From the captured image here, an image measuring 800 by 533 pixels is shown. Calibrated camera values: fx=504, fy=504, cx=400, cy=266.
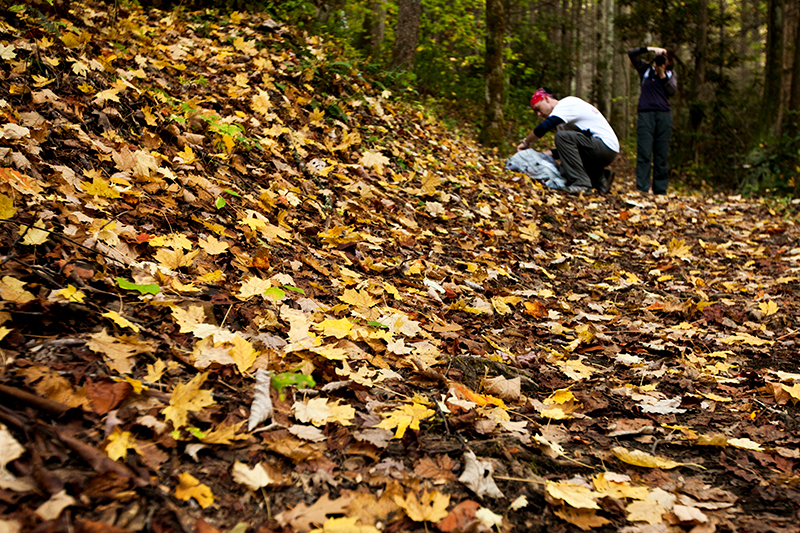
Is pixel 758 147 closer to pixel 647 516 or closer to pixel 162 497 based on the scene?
pixel 647 516

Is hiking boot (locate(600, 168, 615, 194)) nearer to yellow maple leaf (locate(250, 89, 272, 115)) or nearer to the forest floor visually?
the forest floor

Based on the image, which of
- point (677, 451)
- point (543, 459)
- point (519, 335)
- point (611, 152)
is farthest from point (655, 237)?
point (543, 459)

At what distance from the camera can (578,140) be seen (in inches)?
253

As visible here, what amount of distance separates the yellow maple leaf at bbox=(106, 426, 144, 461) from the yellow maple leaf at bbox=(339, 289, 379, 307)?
1.31m

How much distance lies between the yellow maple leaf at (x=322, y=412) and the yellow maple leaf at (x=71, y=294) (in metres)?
0.80

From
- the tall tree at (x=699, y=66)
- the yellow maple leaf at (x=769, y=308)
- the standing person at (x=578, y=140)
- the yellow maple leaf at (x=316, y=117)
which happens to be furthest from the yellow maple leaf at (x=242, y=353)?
the tall tree at (x=699, y=66)

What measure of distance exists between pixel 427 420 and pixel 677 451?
0.92m

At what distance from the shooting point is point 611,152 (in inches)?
257

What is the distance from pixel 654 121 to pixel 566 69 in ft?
27.5

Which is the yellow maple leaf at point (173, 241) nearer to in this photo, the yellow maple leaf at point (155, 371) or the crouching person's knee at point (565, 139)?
the yellow maple leaf at point (155, 371)

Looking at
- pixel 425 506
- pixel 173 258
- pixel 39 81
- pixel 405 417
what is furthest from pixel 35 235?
pixel 39 81

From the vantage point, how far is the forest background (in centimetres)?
766

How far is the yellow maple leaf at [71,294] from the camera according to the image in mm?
1643

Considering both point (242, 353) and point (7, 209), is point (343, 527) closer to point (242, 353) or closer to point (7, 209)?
point (242, 353)
